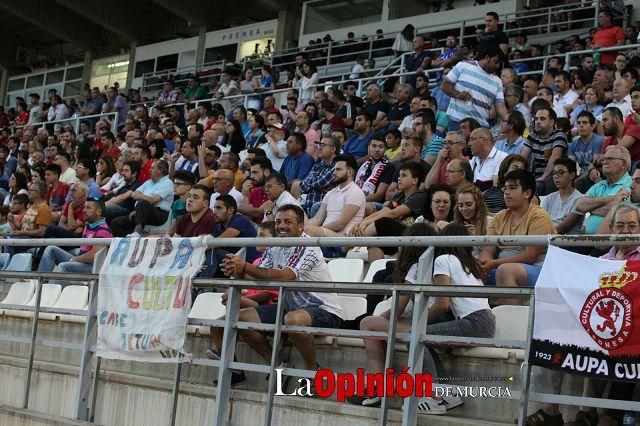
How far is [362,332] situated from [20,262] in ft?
21.5

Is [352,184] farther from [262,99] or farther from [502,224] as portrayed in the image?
[262,99]

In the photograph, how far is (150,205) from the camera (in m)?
12.1

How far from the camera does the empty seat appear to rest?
11000mm

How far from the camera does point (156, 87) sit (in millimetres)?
30078

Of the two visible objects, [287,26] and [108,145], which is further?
[287,26]

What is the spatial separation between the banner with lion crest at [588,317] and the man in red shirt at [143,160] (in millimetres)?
9962

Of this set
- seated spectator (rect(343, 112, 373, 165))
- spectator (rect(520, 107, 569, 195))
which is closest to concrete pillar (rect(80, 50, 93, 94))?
seated spectator (rect(343, 112, 373, 165))

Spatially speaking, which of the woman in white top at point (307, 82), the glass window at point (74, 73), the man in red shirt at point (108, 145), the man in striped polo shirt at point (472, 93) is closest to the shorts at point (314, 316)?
the man in striped polo shirt at point (472, 93)

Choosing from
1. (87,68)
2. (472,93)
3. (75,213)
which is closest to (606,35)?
(472,93)

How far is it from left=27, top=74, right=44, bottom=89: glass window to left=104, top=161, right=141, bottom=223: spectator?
21440 mm

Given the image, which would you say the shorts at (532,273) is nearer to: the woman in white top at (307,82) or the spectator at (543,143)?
the spectator at (543,143)

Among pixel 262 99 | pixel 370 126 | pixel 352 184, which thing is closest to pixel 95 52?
pixel 262 99

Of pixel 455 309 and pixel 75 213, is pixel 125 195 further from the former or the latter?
pixel 455 309

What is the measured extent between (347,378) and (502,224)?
208 cm
